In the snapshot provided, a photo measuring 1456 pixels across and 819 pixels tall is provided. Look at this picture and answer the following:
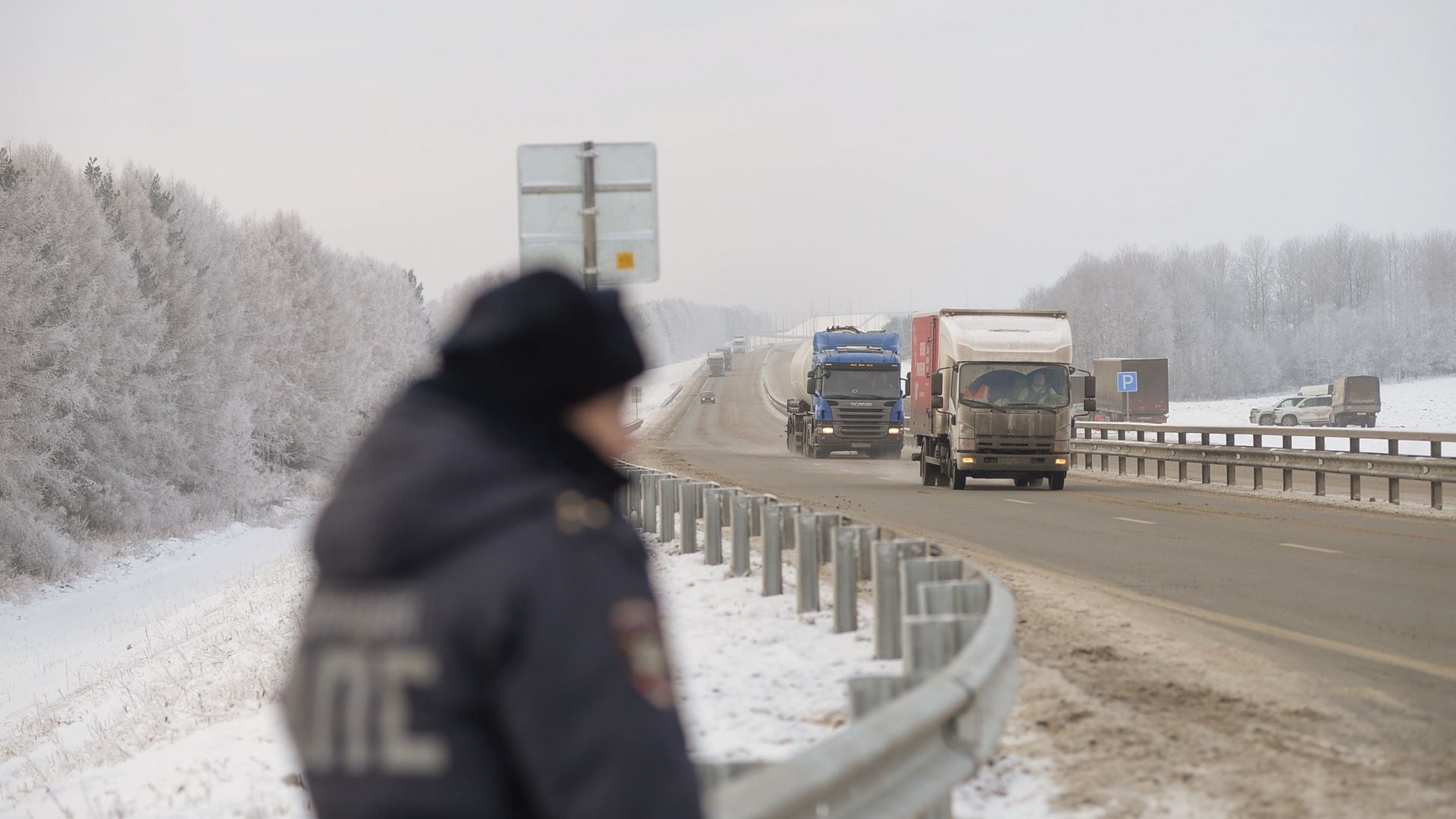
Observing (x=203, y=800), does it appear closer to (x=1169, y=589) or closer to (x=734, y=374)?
(x=1169, y=589)

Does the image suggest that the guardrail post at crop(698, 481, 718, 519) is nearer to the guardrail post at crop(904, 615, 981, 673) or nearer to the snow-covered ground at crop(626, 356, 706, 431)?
the guardrail post at crop(904, 615, 981, 673)

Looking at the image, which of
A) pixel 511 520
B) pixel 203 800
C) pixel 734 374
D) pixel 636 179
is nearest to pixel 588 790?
pixel 511 520

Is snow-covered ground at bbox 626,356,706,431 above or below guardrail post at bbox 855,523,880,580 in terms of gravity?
above

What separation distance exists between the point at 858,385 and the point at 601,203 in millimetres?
28683

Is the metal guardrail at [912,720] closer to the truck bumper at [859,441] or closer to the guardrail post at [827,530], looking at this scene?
the guardrail post at [827,530]

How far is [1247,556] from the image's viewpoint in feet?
43.8

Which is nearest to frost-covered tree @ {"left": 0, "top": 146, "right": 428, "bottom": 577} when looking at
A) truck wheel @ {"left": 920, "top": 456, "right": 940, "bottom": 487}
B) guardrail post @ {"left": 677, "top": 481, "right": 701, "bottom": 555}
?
truck wheel @ {"left": 920, "top": 456, "right": 940, "bottom": 487}

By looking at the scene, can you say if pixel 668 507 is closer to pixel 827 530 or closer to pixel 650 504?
pixel 650 504

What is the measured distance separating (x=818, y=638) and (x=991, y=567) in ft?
15.3

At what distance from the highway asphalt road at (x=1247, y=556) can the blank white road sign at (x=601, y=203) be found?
521 cm

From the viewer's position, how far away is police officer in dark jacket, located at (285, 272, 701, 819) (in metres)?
1.59

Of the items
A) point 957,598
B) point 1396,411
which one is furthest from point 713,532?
point 1396,411

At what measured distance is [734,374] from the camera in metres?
127

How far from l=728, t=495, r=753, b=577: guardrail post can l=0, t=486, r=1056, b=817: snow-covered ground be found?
0.16 m
